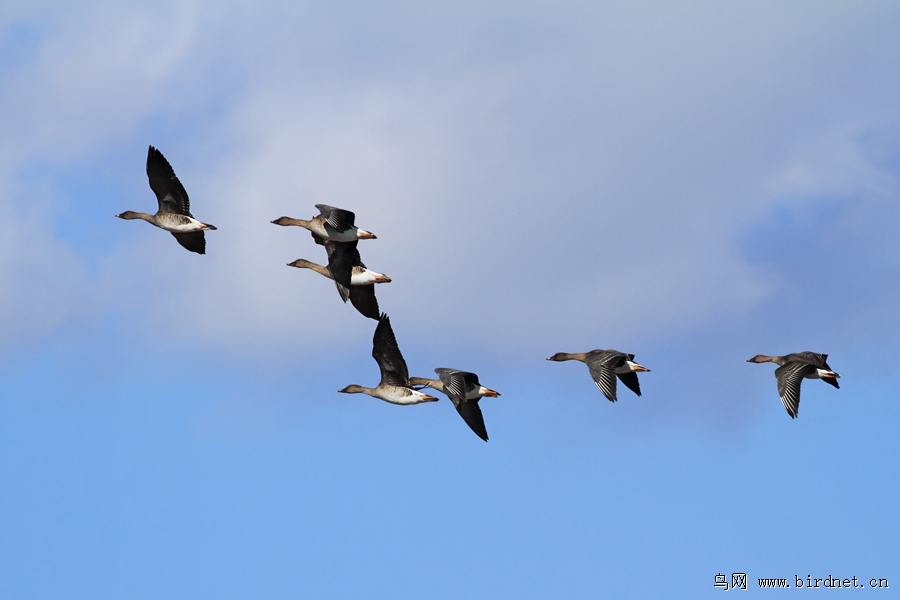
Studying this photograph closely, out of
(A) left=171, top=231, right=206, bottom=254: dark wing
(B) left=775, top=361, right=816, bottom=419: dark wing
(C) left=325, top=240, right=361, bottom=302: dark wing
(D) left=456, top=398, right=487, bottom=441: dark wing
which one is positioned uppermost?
(A) left=171, top=231, right=206, bottom=254: dark wing

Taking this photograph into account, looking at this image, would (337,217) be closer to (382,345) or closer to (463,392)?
(382,345)

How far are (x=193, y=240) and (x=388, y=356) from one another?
639 cm

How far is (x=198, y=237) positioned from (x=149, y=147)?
2.97m

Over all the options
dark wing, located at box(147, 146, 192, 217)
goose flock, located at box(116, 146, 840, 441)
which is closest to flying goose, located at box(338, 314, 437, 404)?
goose flock, located at box(116, 146, 840, 441)

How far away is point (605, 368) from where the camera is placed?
46.9 meters

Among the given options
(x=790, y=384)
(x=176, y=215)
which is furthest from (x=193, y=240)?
(x=790, y=384)

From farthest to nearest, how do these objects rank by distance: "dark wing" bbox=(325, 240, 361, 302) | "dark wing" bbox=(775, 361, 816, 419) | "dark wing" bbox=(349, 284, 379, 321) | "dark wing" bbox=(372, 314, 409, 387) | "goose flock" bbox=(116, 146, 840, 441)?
"dark wing" bbox=(349, 284, 379, 321) < "dark wing" bbox=(372, 314, 409, 387) < "dark wing" bbox=(325, 240, 361, 302) < "dark wing" bbox=(775, 361, 816, 419) < "goose flock" bbox=(116, 146, 840, 441)

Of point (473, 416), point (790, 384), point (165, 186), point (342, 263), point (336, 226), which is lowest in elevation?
point (473, 416)

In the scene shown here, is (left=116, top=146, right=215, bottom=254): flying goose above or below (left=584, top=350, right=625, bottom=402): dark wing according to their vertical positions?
above

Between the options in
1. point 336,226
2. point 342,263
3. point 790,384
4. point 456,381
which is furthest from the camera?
point 342,263

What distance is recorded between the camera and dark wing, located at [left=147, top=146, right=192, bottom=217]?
46128 millimetres

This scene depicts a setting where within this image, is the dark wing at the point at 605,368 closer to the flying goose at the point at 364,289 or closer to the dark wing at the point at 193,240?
the flying goose at the point at 364,289

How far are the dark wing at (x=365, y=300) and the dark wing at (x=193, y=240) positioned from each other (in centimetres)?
446

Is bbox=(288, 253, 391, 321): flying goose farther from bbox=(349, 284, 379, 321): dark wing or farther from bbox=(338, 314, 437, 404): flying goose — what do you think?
bbox=(338, 314, 437, 404): flying goose
